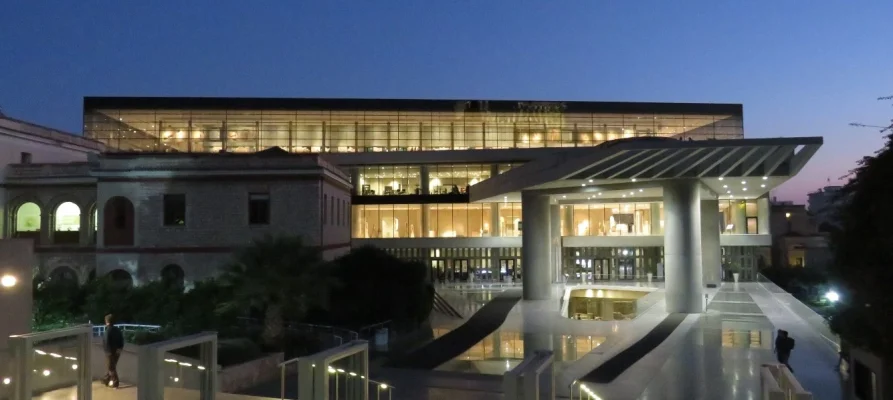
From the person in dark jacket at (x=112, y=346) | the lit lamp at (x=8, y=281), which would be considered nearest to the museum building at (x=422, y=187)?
the lit lamp at (x=8, y=281)

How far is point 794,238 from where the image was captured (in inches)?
2751

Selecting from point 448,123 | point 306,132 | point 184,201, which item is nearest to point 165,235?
point 184,201

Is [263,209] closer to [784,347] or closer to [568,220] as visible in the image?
[784,347]

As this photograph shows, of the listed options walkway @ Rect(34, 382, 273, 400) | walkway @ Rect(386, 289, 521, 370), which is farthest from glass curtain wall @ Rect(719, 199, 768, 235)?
walkway @ Rect(34, 382, 273, 400)

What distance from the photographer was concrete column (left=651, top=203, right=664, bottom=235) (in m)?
57.7

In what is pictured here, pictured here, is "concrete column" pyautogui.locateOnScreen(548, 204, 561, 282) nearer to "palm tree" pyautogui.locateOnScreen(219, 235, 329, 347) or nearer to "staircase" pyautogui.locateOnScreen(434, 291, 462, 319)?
"staircase" pyautogui.locateOnScreen(434, 291, 462, 319)

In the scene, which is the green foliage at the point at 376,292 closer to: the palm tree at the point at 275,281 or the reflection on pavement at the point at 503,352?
the reflection on pavement at the point at 503,352

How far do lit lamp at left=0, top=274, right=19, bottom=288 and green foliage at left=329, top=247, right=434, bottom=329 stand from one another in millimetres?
15512

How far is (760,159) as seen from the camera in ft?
97.5

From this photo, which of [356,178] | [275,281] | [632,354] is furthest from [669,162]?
[356,178]

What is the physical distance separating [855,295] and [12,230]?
1497 inches

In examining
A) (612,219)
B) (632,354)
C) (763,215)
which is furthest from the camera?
(612,219)

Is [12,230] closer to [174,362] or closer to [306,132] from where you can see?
[174,362]

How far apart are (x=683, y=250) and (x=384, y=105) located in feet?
127
